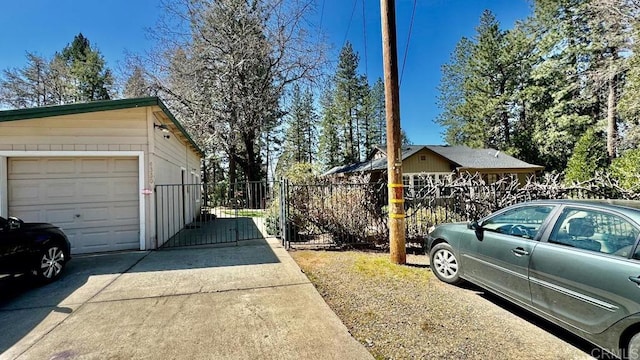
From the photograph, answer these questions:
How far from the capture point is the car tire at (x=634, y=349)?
2383 mm

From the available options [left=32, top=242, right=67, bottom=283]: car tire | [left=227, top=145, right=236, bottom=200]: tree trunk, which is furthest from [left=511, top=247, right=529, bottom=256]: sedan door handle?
[left=227, top=145, right=236, bottom=200]: tree trunk

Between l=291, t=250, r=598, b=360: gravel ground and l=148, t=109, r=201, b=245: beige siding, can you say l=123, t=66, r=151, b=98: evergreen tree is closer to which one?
l=148, t=109, r=201, b=245: beige siding

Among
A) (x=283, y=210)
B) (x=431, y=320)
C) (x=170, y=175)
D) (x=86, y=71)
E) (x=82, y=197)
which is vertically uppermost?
(x=86, y=71)

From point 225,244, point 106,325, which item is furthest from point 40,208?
point 106,325

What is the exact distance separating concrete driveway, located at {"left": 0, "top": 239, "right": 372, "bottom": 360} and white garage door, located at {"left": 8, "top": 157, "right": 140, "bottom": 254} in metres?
1.39

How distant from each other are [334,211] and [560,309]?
528 cm

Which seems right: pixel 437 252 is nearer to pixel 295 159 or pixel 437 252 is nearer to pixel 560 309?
pixel 560 309

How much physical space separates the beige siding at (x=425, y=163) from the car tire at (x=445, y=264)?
52.3ft

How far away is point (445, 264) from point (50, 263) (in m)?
6.58

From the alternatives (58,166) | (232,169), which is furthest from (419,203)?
(232,169)

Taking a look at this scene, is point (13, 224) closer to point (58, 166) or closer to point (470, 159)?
point (58, 166)

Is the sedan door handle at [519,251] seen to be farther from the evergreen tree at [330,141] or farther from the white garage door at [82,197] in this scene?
the evergreen tree at [330,141]

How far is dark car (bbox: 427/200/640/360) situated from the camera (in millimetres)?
2508

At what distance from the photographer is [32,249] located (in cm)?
484
